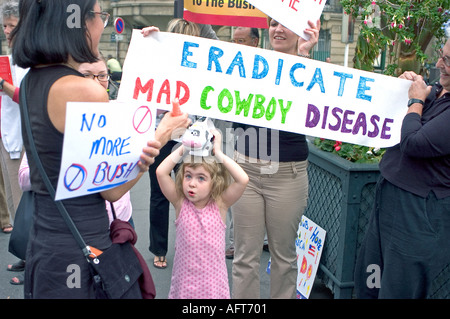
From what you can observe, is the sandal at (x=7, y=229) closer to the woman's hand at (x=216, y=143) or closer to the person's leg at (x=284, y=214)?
the person's leg at (x=284, y=214)

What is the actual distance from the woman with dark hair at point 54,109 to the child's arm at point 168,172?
73cm

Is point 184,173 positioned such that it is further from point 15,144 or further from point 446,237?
point 15,144

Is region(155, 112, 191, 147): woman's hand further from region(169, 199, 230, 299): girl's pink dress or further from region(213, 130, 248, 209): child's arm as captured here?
region(169, 199, 230, 299): girl's pink dress

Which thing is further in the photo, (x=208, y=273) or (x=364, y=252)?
(x=364, y=252)

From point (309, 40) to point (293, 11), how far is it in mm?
189

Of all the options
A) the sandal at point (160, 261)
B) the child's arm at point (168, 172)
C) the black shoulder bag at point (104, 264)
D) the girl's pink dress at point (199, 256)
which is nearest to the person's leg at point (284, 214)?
the girl's pink dress at point (199, 256)

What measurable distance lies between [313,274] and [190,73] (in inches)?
66.1

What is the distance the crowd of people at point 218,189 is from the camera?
1.72 m

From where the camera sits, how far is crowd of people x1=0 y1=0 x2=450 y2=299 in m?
1.72

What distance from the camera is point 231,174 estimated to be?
252cm

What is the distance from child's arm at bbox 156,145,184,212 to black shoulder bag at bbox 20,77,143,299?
0.71 m

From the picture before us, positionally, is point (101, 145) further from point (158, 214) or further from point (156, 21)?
point (156, 21)

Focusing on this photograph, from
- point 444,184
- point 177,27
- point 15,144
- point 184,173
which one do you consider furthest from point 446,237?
point 15,144

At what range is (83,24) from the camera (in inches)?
69.1
